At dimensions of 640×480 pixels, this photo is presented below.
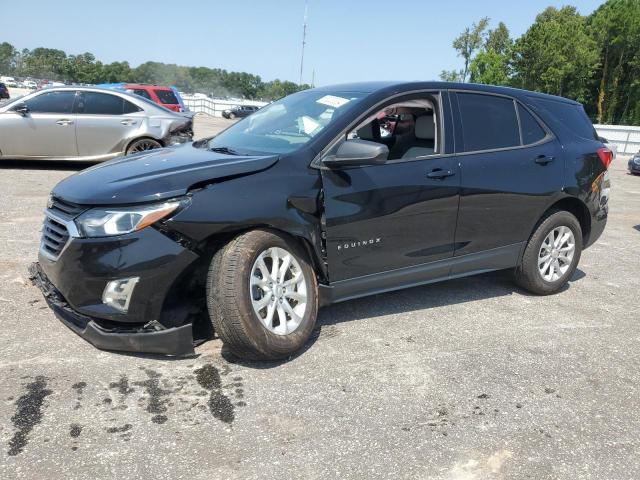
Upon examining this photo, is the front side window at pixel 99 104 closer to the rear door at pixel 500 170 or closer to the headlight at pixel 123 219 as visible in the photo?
the rear door at pixel 500 170

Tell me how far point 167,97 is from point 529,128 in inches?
682

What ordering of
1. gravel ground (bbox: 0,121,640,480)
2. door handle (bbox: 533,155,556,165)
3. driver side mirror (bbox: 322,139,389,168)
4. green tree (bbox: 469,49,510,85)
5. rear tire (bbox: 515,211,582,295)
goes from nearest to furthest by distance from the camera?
gravel ground (bbox: 0,121,640,480), driver side mirror (bbox: 322,139,389,168), door handle (bbox: 533,155,556,165), rear tire (bbox: 515,211,582,295), green tree (bbox: 469,49,510,85)

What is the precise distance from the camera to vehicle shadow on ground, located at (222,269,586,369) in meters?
4.16

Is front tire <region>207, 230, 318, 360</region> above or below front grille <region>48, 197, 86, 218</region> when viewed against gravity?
below

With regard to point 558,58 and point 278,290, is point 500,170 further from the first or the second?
point 558,58

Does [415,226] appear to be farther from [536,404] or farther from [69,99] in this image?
[69,99]

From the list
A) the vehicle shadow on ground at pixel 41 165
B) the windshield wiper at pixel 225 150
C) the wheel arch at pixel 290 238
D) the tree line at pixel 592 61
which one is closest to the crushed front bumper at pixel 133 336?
the wheel arch at pixel 290 238

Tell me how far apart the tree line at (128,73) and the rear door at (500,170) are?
96.1m

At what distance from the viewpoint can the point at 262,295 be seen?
3404mm

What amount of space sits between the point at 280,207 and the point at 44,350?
5.43 feet

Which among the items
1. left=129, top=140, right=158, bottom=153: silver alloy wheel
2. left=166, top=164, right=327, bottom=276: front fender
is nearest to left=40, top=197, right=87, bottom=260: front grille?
left=166, top=164, right=327, bottom=276: front fender

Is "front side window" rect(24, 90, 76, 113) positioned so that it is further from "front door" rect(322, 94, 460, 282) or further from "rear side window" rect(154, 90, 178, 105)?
"rear side window" rect(154, 90, 178, 105)

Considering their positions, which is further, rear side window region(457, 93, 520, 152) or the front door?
rear side window region(457, 93, 520, 152)

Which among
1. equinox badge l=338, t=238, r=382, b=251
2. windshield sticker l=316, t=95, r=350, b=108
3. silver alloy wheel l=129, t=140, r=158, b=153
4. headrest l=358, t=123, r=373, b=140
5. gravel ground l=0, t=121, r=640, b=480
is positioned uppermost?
windshield sticker l=316, t=95, r=350, b=108
